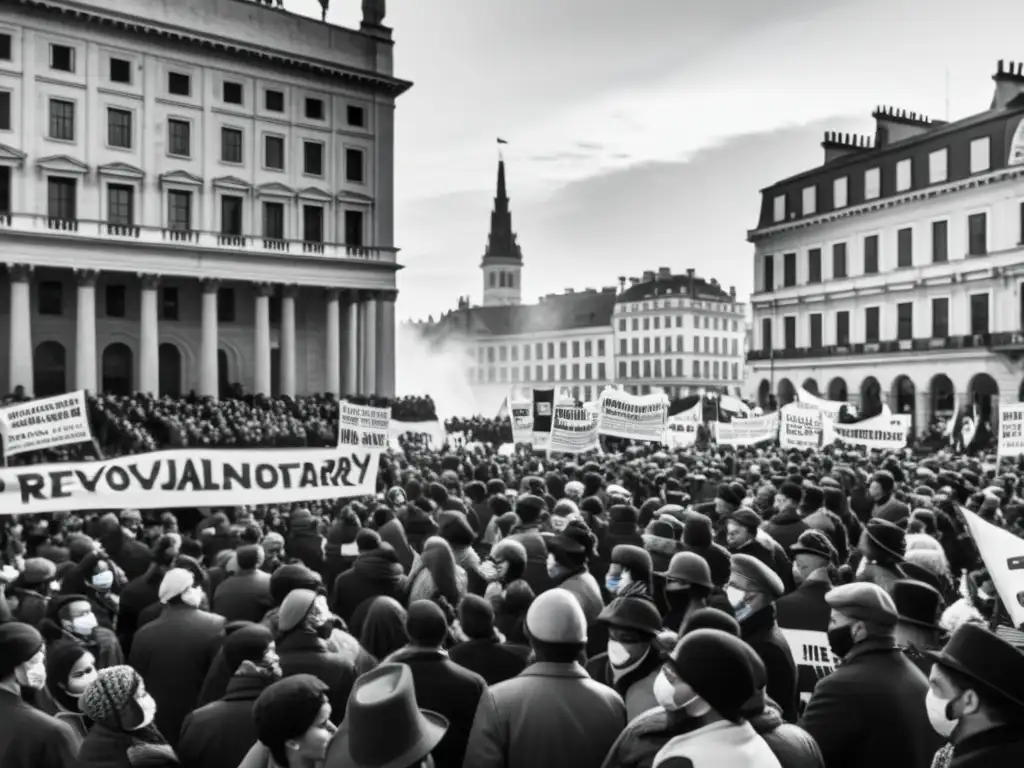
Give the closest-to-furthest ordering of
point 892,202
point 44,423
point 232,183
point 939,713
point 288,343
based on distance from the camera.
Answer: point 939,713, point 44,423, point 232,183, point 288,343, point 892,202

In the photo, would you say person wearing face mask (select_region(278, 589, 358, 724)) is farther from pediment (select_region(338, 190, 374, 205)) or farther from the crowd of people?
Answer: pediment (select_region(338, 190, 374, 205))

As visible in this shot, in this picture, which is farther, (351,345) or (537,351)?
(537,351)

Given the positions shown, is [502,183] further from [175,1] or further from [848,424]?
[848,424]

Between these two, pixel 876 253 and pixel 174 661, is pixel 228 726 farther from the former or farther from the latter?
pixel 876 253

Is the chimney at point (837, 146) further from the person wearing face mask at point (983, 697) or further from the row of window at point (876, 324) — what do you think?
the person wearing face mask at point (983, 697)

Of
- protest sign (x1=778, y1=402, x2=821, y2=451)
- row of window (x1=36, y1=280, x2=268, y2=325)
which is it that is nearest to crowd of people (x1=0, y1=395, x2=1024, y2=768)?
protest sign (x1=778, y1=402, x2=821, y2=451)

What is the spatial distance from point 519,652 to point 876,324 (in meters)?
53.1

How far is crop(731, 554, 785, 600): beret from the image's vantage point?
5988 millimetres

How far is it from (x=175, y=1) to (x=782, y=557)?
4703 centimetres

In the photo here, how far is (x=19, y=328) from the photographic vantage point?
140 feet

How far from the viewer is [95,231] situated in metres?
45.2

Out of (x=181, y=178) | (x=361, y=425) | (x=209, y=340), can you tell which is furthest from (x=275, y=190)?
(x=361, y=425)

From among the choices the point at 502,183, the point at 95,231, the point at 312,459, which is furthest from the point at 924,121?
the point at 502,183

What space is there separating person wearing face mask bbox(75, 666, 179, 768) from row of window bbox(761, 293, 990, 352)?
166 feet
